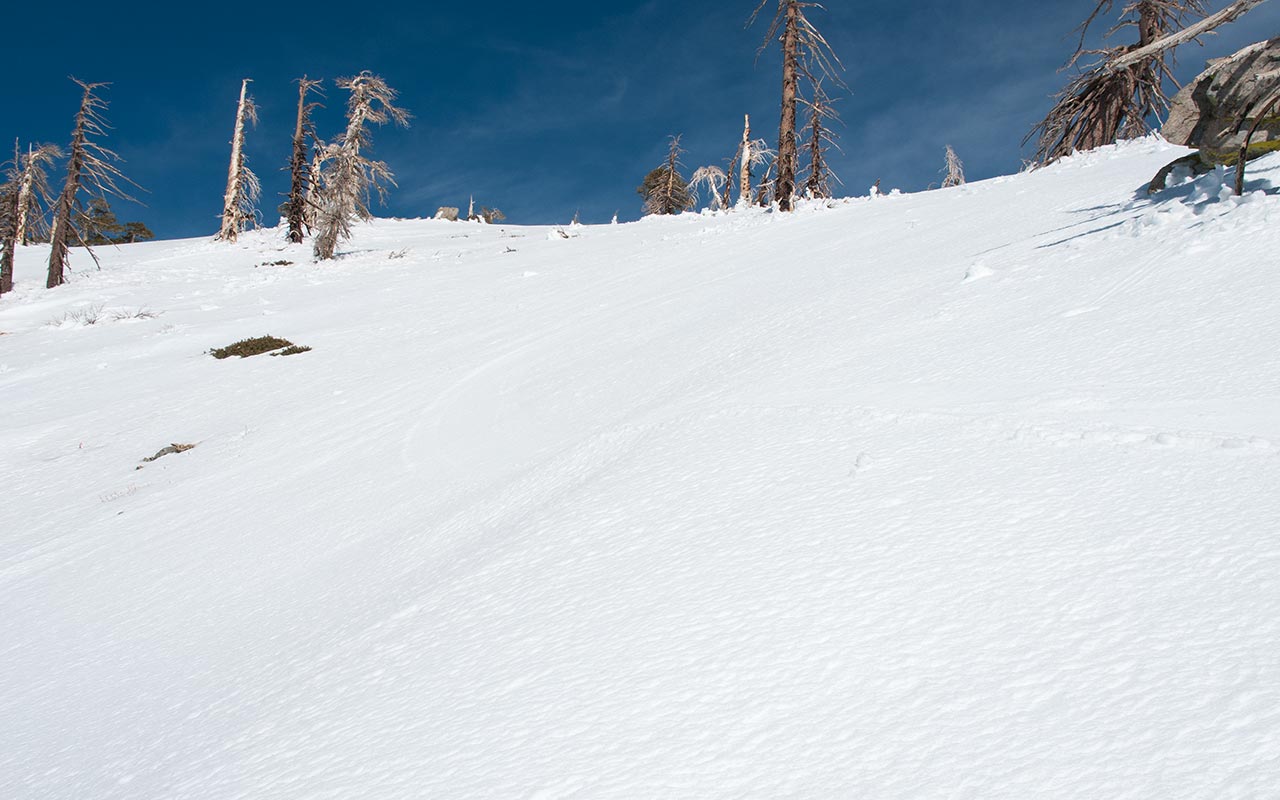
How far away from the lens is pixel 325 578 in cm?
333

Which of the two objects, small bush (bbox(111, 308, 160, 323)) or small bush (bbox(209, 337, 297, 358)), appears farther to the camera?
small bush (bbox(111, 308, 160, 323))

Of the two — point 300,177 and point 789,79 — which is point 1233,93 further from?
point 300,177

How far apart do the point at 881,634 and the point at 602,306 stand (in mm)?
7368

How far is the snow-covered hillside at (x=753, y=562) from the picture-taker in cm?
131

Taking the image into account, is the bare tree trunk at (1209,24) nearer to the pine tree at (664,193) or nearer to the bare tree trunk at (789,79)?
the bare tree trunk at (789,79)

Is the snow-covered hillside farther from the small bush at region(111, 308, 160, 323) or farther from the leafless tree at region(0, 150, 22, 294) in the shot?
the leafless tree at region(0, 150, 22, 294)

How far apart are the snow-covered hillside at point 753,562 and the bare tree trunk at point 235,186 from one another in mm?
24196

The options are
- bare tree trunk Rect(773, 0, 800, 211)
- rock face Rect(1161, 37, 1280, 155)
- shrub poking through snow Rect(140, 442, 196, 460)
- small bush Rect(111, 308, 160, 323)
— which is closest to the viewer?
rock face Rect(1161, 37, 1280, 155)

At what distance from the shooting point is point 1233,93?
4.90 metres

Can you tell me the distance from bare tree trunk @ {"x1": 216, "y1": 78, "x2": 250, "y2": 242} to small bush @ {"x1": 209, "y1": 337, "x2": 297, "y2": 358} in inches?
757

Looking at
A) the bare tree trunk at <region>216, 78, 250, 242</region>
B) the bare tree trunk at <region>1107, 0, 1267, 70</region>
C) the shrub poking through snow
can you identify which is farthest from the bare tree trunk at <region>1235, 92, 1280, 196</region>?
the bare tree trunk at <region>216, 78, 250, 242</region>

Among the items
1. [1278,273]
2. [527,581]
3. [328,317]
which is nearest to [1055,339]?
[1278,273]

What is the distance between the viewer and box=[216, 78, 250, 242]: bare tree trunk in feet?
88.4

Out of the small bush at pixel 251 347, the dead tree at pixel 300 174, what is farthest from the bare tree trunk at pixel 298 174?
the small bush at pixel 251 347
